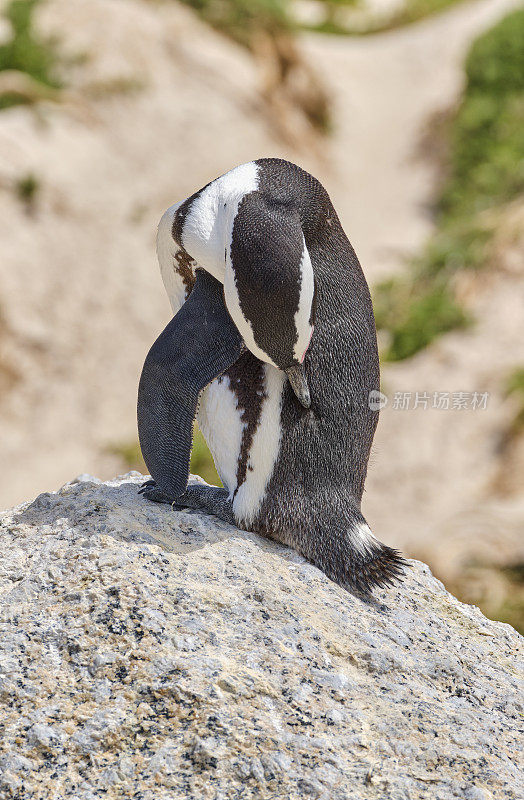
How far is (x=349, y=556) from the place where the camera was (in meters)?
1.56

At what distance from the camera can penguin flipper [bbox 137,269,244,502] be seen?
1496mm

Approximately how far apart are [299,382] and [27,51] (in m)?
5.98

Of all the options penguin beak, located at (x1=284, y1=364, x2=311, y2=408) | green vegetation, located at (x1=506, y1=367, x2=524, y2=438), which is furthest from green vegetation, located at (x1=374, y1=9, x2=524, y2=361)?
penguin beak, located at (x1=284, y1=364, x2=311, y2=408)

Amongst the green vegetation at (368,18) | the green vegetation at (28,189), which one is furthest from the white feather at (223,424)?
the green vegetation at (368,18)

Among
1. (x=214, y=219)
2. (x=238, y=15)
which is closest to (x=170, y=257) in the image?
(x=214, y=219)

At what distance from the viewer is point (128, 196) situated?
21.0 ft

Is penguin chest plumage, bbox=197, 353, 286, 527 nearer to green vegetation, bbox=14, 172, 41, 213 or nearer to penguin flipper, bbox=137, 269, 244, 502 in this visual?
penguin flipper, bbox=137, 269, 244, 502

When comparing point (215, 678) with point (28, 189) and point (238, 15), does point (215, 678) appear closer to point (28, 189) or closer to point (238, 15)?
point (28, 189)

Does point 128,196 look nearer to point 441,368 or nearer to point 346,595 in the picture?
point 441,368

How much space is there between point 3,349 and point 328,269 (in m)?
4.42

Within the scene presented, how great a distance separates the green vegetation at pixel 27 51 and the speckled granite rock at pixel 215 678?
571 centimetres

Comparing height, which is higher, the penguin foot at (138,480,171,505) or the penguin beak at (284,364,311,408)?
the penguin beak at (284,364,311,408)

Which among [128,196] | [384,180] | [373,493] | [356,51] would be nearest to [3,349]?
[128,196]

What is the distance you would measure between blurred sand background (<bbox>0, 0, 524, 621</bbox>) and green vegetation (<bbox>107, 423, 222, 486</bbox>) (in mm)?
29
